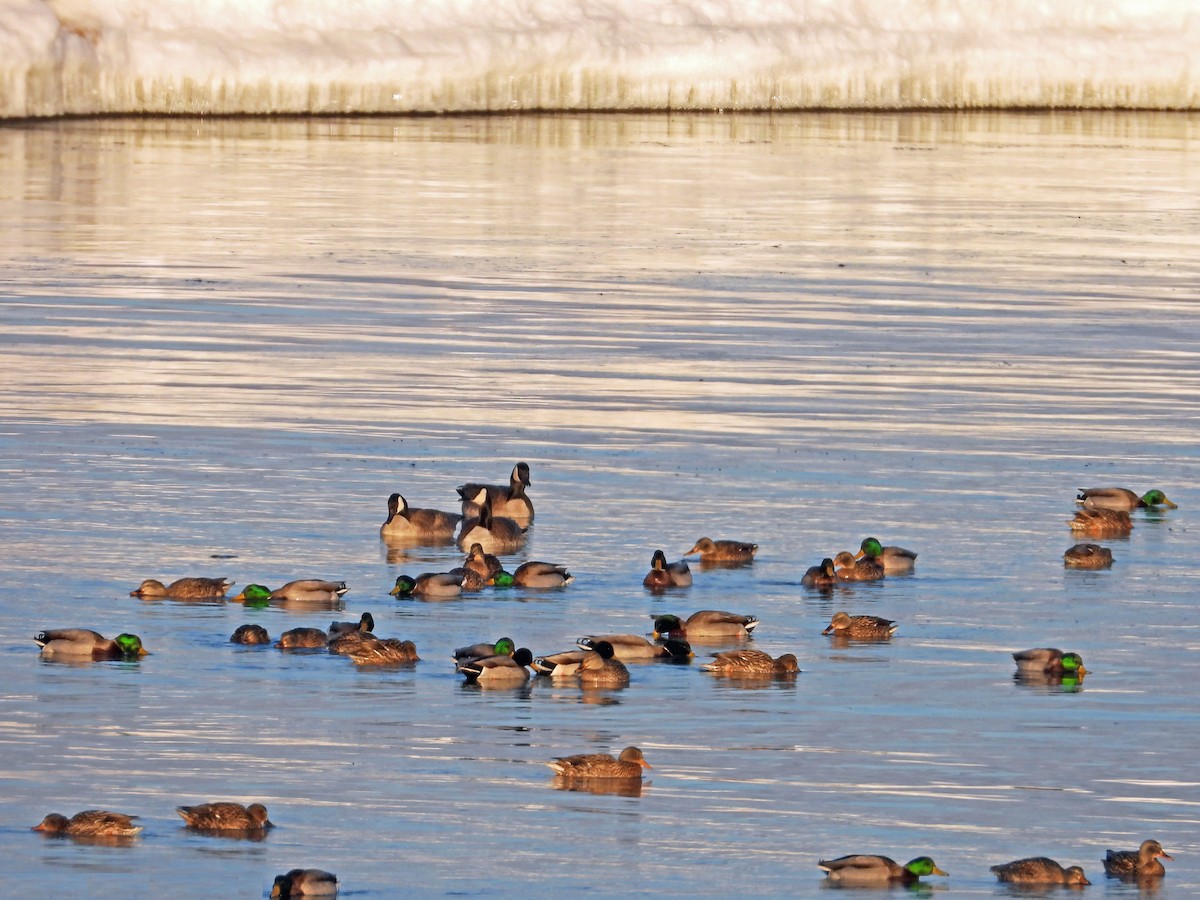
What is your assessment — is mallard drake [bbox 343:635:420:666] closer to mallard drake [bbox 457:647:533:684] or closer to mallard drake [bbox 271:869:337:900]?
mallard drake [bbox 457:647:533:684]

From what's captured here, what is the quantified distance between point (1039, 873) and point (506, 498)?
25.4ft

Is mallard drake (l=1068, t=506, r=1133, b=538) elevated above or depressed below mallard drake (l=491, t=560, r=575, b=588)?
above

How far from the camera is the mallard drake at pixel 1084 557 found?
17.0 meters

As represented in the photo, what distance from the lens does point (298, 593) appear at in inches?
606

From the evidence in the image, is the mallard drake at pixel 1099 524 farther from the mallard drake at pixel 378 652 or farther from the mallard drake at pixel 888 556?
the mallard drake at pixel 378 652

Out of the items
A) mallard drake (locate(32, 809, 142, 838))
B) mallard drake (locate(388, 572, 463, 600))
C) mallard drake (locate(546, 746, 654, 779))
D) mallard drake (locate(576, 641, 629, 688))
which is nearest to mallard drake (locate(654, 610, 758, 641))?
mallard drake (locate(576, 641, 629, 688))

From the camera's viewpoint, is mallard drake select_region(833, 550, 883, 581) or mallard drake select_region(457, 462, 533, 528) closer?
mallard drake select_region(833, 550, 883, 581)

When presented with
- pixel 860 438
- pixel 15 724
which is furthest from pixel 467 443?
pixel 15 724

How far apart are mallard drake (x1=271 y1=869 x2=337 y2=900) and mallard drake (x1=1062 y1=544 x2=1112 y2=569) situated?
8021 millimetres

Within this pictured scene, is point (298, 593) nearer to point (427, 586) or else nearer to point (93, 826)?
point (427, 586)

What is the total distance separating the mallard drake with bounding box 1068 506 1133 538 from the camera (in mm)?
17750

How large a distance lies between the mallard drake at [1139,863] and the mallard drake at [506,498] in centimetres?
723

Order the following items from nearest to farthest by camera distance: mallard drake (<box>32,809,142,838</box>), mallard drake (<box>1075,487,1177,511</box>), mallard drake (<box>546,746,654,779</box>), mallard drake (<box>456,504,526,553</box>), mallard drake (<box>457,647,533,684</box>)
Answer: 1. mallard drake (<box>32,809,142,838</box>)
2. mallard drake (<box>546,746,654,779</box>)
3. mallard drake (<box>457,647,533,684</box>)
4. mallard drake (<box>456,504,526,553</box>)
5. mallard drake (<box>1075,487,1177,511</box>)

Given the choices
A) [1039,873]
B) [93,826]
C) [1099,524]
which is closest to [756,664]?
[1039,873]
